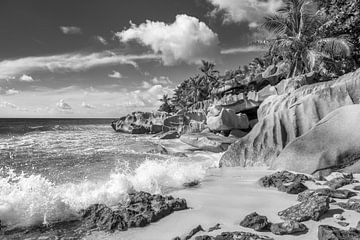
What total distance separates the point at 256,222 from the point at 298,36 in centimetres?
2096

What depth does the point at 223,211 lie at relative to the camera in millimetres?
6410

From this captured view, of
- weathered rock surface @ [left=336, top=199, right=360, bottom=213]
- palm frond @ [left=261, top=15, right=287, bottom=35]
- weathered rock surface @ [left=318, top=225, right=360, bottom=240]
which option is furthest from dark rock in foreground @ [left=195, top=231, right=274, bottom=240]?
palm frond @ [left=261, top=15, right=287, bottom=35]

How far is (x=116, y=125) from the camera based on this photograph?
6531cm

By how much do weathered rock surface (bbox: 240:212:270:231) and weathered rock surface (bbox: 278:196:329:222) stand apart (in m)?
0.58

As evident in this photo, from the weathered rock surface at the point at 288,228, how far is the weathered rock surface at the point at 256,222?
14 centimetres

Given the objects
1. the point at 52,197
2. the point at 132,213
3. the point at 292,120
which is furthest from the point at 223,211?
the point at 292,120

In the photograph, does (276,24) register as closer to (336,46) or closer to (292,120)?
(336,46)

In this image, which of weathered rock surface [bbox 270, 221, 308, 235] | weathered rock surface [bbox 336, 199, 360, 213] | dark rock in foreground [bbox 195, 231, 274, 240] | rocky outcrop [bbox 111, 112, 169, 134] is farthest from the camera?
rocky outcrop [bbox 111, 112, 169, 134]

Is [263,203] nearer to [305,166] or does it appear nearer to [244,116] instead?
[305,166]

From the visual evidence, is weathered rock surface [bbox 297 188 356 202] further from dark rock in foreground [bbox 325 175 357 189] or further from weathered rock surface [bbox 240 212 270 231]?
weathered rock surface [bbox 240 212 270 231]

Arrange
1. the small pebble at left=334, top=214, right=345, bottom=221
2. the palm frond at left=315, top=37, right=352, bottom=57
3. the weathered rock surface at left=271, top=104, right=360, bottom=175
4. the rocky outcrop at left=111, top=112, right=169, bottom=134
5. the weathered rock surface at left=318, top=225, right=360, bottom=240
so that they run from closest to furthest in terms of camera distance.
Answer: the weathered rock surface at left=318, top=225, right=360, bottom=240 → the small pebble at left=334, top=214, right=345, bottom=221 → the weathered rock surface at left=271, top=104, right=360, bottom=175 → the palm frond at left=315, top=37, right=352, bottom=57 → the rocky outcrop at left=111, top=112, right=169, bottom=134

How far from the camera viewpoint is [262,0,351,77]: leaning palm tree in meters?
20.8

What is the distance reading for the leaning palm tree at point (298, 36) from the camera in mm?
20797

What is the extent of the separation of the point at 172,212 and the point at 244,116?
24.6 metres
